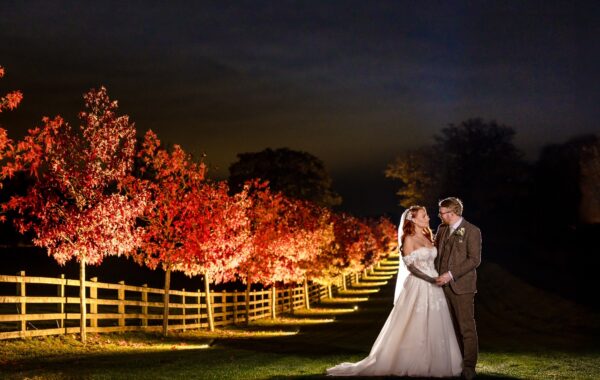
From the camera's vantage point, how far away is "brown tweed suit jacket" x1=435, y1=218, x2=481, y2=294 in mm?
12180

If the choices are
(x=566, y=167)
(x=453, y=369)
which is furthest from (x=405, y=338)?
(x=566, y=167)

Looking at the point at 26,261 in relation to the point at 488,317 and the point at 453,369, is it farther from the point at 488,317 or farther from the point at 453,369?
the point at 453,369

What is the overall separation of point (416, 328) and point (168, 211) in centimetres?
1500

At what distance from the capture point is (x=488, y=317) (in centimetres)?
3875

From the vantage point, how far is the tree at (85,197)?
809 inches

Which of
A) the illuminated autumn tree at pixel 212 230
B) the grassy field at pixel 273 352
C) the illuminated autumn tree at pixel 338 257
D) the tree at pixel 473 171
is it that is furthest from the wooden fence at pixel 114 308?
the tree at pixel 473 171

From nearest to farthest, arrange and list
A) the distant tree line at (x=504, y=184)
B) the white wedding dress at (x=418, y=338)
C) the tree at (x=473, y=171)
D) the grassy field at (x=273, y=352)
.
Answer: the white wedding dress at (x=418, y=338) → the grassy field at (x=273, y=352) → the distant tree line at (x=504, y=184) → the tree at (x=473, y=171)

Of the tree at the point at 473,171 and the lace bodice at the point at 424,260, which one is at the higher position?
the tree at the point at 473,171

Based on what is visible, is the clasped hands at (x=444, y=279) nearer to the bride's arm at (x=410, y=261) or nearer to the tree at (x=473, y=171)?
the bride's arm at (x=410, y=261)

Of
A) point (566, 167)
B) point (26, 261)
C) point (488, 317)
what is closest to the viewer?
point (488, 317)

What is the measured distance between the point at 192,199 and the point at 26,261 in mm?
51494

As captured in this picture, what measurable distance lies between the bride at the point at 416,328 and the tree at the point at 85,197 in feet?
31.6

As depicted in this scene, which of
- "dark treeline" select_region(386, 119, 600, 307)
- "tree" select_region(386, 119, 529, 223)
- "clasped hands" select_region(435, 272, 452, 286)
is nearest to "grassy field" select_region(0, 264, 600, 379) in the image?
"clasped hands" select_region(435, 272, 452, 286)

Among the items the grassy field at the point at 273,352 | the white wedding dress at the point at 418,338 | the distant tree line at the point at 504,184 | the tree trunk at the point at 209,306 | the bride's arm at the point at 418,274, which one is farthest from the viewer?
the distant tree line at the point at 504,184
